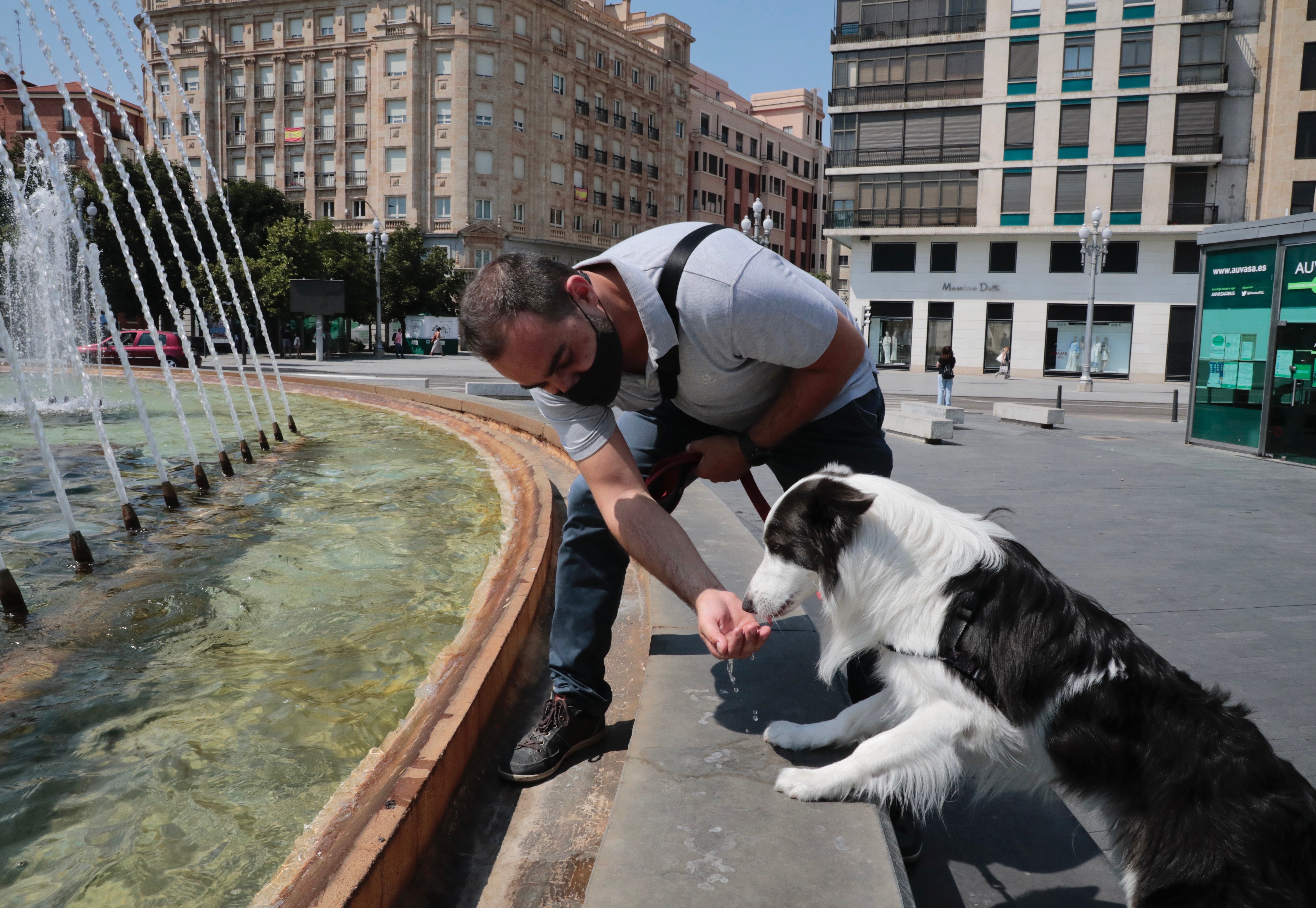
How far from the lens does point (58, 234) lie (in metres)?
24.1

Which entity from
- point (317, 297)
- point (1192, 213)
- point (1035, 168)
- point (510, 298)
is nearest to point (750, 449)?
point (510, 298)

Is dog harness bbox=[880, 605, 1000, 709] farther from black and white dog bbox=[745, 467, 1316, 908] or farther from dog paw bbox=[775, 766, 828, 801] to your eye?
dog paw bbox=[775, 766, 828, 801]

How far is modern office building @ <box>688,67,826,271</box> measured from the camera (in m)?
79.6

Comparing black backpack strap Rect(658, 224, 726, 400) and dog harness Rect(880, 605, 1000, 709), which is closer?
dog harness Rect(880, 605, 1000, 709)

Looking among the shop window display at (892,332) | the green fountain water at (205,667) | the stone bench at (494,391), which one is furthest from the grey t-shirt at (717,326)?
the shop window display at (892,332)

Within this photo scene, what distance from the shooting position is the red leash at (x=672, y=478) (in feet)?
10.0

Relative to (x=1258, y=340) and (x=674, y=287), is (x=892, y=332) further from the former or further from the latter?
(x=674, y=287)

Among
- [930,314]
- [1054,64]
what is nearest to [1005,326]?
[930,314]

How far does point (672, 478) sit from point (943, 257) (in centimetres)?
4592

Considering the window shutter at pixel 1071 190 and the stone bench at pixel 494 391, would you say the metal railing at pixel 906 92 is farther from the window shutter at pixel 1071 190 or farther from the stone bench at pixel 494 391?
the stone bench at pixel 494 391

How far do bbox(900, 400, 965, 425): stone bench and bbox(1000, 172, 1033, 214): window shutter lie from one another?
31290 mm

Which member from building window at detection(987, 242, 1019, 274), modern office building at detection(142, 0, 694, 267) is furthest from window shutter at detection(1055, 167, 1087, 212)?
modern office building at detection(142, 0, 694, 267)

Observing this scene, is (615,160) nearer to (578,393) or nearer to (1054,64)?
(1054,64)

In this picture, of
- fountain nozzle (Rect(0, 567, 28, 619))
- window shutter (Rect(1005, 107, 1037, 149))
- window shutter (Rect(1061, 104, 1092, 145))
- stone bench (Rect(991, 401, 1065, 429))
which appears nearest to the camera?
fountain nozzle (Rect(0, 567, 28, 619))
